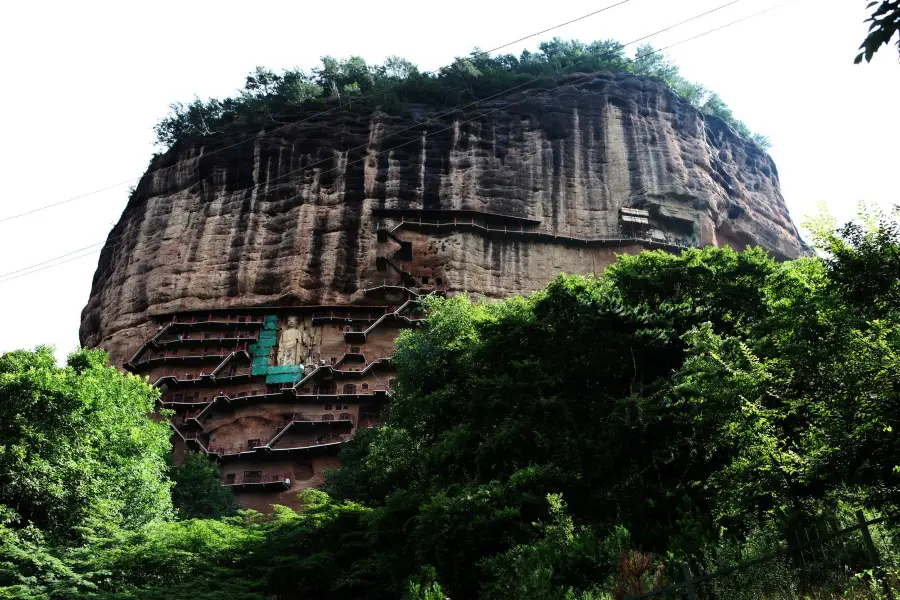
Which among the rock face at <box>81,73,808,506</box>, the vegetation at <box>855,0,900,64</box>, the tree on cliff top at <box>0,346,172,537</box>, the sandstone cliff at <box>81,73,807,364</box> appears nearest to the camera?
the vegetation at <box>855,0,900,64</box>

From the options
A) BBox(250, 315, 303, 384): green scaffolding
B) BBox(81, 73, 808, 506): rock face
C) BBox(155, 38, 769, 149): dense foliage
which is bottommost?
BBox(250, 315, 303, 384): green scaffolding

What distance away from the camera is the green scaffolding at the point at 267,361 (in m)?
35.6

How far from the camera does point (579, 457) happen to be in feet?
49.5

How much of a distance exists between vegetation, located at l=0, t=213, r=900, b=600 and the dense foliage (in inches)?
1056

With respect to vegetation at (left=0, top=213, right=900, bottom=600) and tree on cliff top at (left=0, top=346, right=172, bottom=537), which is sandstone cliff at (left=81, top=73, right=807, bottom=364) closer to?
vegetation at (left=0, top=213, right=900, bottom=600)

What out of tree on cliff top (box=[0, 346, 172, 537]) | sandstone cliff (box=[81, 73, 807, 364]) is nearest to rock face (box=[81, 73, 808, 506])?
sandstone cliff (box=[81, 73, 807, 364])

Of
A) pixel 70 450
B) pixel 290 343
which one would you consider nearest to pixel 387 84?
pixel 290 343

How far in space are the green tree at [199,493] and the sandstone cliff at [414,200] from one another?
11.3 m

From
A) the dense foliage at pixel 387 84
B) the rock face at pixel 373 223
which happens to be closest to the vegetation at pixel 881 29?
the rock face at pixel 373 223

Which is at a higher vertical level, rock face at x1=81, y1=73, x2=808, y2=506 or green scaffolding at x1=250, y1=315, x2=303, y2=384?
rock face at x1=81, y1=73, x2=808, y2=506

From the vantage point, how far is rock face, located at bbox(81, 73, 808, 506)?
37125 millimetres

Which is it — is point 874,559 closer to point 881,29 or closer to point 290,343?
point 881,29

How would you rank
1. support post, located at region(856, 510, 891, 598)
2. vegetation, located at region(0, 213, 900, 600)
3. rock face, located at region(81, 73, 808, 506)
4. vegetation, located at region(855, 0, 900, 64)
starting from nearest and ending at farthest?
vegetation, located at region(855, 0, 900, 64) < support post, located at region(856, 510, 891, 598) < vegetation, located at region(0, 213, 900, 600) < rock face, located at region(81, 73, 808, 506)

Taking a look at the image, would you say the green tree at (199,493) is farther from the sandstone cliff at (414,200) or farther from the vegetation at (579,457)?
the sandstone cliff at (414,200)
